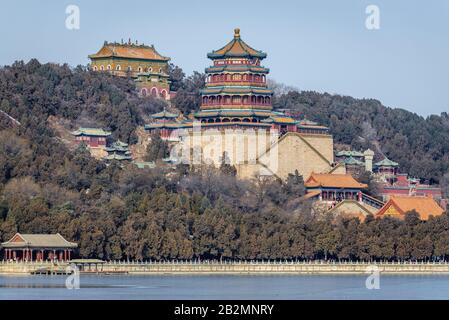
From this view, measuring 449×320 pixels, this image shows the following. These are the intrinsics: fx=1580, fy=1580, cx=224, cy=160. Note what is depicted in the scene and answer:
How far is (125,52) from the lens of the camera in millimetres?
136375

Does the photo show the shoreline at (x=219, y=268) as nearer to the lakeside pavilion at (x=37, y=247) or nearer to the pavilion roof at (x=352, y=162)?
the lakeside pavilion at (x=37, y=247)

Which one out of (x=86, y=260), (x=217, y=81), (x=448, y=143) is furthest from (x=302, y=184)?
(x=448, y=143)

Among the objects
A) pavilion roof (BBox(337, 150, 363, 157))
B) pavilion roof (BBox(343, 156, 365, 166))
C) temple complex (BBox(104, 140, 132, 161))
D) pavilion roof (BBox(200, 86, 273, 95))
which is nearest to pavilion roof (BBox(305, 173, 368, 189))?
pavilion roof (BBox(343, 156, 365, 166))

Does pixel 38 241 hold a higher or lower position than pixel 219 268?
higher

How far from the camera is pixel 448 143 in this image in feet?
446

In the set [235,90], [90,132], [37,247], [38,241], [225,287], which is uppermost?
[235,90]

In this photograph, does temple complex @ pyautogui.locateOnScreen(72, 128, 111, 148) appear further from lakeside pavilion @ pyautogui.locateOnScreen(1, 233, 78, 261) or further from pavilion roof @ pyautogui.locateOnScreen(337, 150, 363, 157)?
lakeside pavilion @ pyautogui.locateOnScreen(1, 233, 78, 261)

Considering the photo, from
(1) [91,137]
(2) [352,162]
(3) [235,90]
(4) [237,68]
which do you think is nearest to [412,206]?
(2) [352,162]

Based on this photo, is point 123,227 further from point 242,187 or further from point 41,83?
point 41,83

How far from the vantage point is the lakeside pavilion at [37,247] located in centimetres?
8712

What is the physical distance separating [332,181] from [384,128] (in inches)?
1182

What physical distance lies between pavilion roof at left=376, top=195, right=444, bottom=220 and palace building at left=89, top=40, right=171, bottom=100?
3371cm

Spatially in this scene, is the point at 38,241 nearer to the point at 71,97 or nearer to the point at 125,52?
the point at 71,97

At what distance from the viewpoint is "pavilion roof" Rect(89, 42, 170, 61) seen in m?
136
